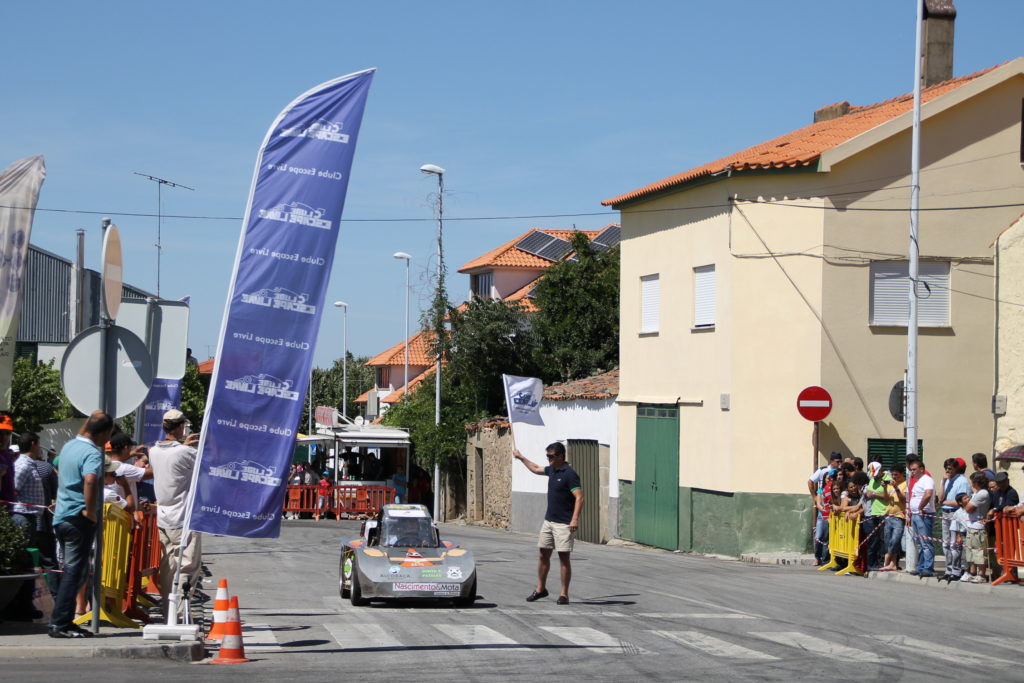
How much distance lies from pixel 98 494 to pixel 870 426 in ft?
56.7

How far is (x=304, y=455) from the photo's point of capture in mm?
63781

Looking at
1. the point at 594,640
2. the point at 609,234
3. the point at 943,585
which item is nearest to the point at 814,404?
the point at 943,585

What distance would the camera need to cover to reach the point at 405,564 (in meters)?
15.0

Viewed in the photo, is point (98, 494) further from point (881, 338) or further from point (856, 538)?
point (881, 338)

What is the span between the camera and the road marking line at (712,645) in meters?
11.3

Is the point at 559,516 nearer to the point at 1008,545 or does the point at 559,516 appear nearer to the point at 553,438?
the point at 1008,545

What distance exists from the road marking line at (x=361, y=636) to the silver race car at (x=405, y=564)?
1607 millimetres

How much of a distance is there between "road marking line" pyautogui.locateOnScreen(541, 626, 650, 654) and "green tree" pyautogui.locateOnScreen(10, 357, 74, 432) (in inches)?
1272

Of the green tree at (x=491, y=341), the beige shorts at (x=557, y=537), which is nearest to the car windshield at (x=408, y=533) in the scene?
the beige shorts at (x=557, y=537)

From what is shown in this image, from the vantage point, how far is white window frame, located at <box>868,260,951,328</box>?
24812mm

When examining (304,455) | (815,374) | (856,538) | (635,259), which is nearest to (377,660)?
(856,538)

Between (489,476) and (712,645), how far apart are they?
28562 mm

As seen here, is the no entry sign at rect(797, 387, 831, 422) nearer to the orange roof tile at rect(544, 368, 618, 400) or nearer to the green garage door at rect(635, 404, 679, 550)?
the green garage door at rect(635, 404, 679, 550)

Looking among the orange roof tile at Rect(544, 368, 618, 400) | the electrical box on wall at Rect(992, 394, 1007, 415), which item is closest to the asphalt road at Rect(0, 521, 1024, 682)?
the electrical box on wall at Rect(992, 394, 1007, 415)
